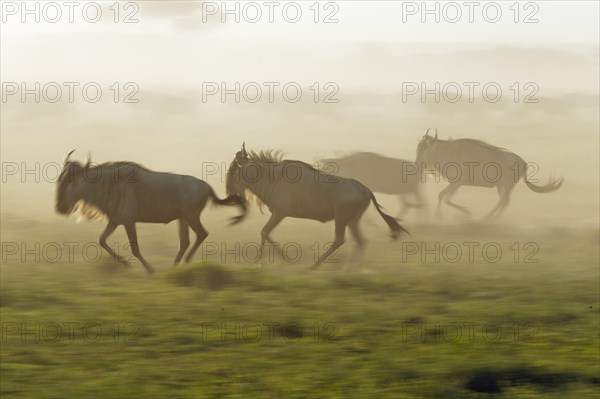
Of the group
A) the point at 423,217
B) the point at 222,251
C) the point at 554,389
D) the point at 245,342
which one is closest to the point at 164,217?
the point at 222,251

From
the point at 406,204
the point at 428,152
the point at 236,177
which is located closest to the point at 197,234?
the point at 236,177

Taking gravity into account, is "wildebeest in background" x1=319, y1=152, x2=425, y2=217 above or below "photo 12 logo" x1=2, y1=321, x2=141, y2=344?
above

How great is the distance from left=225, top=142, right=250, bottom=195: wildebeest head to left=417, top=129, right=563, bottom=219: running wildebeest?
6788 mm

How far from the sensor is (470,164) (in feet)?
70.3

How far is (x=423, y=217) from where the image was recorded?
21.8 metres

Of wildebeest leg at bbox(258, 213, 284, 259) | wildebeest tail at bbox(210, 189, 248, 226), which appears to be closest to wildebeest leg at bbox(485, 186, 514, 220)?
wildebeest leg at bbox(258, 213, 284, 259)

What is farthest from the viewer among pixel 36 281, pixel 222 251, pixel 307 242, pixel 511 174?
pixel 511 174

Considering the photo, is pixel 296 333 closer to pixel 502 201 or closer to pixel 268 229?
pixel 268 229

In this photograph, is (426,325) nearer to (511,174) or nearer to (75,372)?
(75,372)

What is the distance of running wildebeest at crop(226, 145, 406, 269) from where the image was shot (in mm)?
14594

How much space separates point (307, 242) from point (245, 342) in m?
9.70

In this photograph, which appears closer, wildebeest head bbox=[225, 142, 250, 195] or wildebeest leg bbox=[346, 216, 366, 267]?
wildebeest leg bbox=[346, 216, 366, 267]

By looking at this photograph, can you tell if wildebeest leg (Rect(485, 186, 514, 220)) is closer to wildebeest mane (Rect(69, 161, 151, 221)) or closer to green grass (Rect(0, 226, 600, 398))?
green grass (Rect(0, 226, 600, 398))

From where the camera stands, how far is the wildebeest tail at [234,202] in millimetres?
14242
